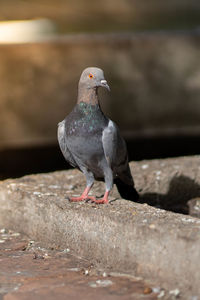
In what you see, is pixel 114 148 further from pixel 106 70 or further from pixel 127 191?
pixel 106 70

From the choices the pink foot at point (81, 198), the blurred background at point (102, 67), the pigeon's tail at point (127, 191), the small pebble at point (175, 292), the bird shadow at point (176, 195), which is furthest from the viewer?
the blurred background at point (102, 67)

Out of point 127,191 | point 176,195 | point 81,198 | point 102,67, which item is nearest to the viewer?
point 81,198

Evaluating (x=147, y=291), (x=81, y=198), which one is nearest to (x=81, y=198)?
(x=81, y=198)

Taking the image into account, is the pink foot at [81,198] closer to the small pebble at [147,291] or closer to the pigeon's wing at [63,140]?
the pigeon's wing at [63,140]

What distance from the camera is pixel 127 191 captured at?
420 cm

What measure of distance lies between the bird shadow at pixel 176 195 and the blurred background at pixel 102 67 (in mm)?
3677

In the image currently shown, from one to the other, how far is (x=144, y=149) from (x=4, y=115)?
2.07 meters

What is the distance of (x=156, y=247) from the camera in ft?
9.93

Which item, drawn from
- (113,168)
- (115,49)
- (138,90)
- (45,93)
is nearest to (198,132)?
(138,90)

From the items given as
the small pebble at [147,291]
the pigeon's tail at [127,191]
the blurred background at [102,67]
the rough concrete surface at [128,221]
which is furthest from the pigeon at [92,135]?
the blurred background at [102,67]

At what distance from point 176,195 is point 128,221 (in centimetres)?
139

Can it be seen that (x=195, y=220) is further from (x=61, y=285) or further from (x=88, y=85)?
(x=88, y=85)

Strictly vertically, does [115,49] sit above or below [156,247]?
above

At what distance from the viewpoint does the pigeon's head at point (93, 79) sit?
3623 millimetres
